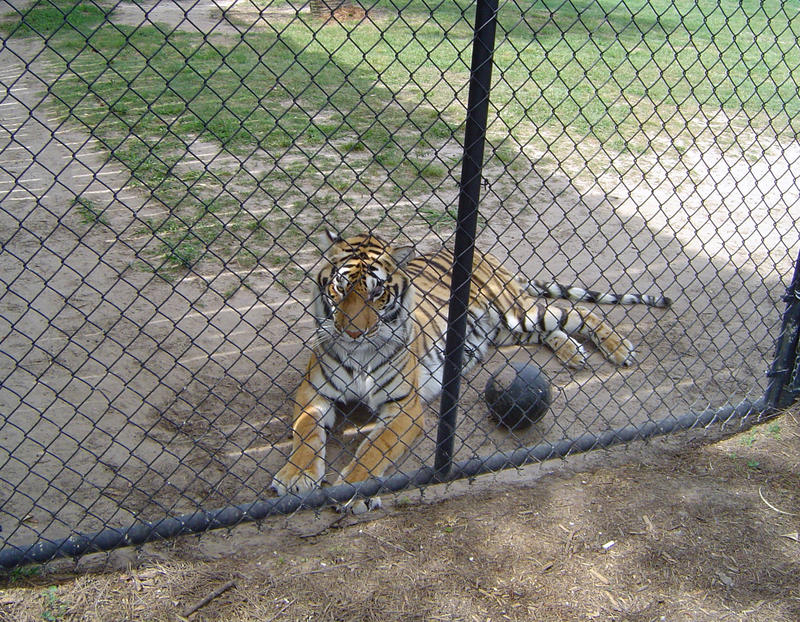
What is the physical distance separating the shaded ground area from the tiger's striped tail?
1.58 metres

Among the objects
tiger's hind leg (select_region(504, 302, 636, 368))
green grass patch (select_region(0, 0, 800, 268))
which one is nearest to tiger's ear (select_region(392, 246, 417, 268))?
green grass patch (select_region(0, 0, 800, 268))

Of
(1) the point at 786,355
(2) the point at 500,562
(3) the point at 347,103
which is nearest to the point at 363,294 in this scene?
(2) the point at 500,562

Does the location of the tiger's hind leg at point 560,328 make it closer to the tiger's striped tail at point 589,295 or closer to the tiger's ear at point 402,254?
the tiger's striped tail at point 589,295

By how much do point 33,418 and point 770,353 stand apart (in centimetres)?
401

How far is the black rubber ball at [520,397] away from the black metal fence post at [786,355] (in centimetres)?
111

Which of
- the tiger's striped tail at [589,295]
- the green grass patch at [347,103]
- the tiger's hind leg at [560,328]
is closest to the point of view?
the tiger's hind leg at [560,328]

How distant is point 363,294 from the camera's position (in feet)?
11.2

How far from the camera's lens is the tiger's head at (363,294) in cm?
340

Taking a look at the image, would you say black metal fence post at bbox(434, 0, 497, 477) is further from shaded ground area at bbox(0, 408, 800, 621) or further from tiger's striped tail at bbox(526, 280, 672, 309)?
tiger's striped tail at bbox(526, 280, 672, 309)

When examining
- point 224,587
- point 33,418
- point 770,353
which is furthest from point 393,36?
point 224,587

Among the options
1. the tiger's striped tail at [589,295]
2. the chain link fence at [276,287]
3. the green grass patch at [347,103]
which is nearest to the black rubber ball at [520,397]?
the chain link fence at [276,287]

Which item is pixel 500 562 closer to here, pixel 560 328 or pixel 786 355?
pixel 786 355

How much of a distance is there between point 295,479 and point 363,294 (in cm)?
90

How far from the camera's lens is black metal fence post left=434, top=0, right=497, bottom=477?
2412mm
